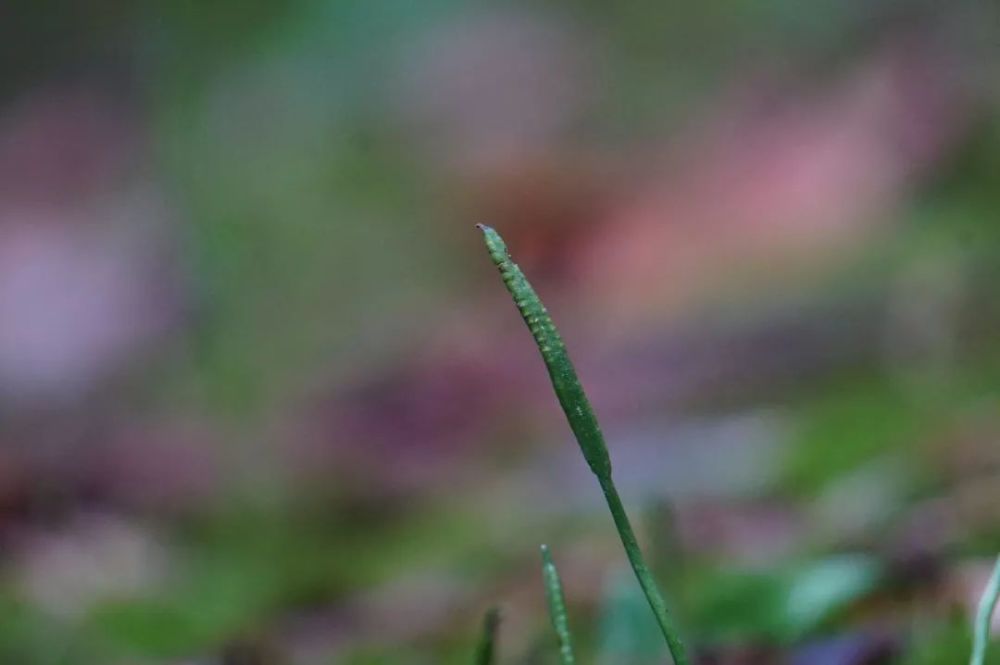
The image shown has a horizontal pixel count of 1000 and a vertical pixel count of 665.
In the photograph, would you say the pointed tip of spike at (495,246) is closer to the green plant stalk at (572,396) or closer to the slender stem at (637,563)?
the green plant stalk at (572,396)

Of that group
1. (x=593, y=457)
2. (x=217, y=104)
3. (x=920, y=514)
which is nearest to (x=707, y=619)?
(x=920, y=514)

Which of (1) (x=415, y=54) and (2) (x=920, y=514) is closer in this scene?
(2) (x=920, y=514)

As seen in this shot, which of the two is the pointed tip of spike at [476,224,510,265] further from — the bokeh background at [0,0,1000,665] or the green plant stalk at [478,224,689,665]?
the bokeh background at [0,0,1000,665]

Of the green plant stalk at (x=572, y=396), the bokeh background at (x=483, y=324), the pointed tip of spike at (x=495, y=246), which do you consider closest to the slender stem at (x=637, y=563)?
the green plant stalk at (x=572, y=396)

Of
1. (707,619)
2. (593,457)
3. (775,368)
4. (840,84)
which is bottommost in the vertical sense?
(593,457)

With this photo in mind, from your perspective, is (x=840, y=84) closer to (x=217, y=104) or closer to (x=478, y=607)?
(x=217, y=104)

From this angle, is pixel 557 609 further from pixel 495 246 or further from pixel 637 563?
pixel 495 246
